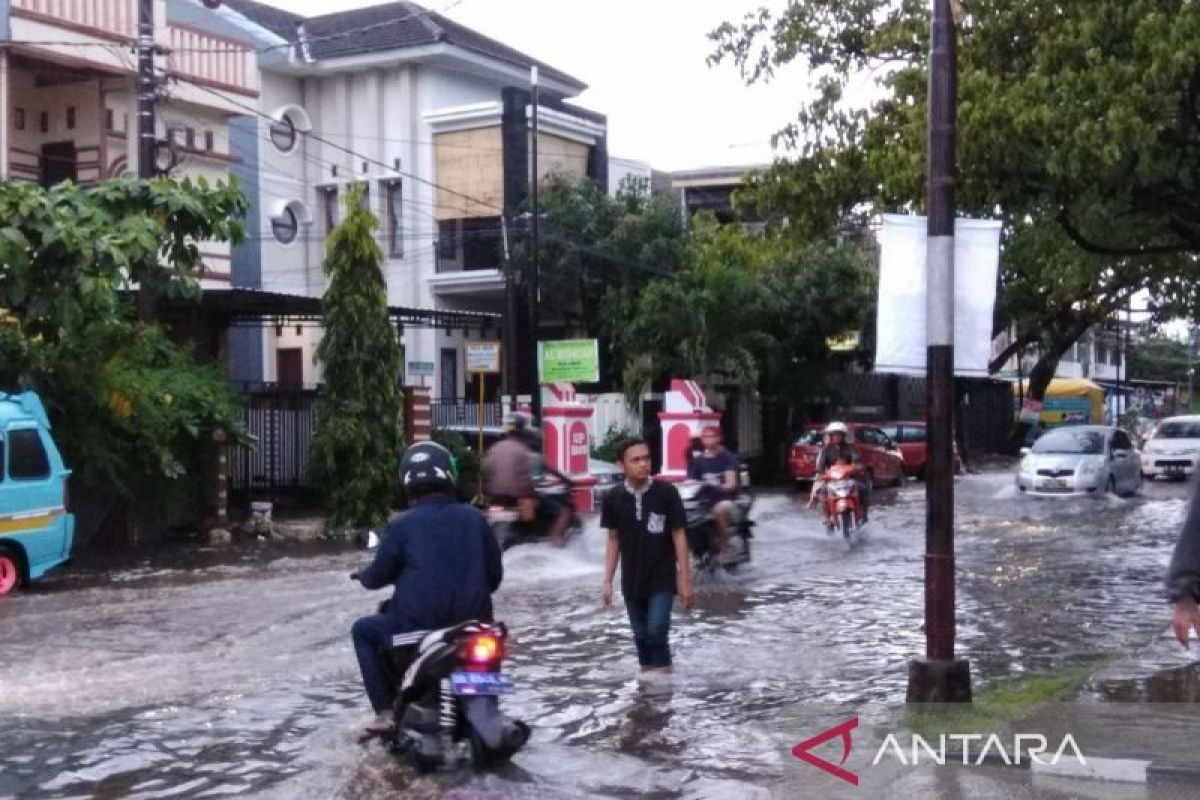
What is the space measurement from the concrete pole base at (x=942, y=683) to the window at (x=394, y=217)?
31581 millimetres

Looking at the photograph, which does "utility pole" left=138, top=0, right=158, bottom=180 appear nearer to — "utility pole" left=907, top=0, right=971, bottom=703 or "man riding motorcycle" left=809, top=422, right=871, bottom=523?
"man riding motorcycle" left=809, top=422, right=871, bottom=523

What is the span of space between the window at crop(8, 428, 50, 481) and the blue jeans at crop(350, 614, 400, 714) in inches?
407

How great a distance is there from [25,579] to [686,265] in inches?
842

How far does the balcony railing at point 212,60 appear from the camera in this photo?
95.2 feet

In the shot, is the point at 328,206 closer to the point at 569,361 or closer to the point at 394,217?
the point at 394,217

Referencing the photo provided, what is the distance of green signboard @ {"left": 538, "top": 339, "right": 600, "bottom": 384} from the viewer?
2969 cm

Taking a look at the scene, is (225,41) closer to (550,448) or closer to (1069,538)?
(550,448)

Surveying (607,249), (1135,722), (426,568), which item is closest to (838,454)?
(1135,722)

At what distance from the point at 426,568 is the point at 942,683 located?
324 centimetres

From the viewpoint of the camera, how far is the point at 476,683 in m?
7.45

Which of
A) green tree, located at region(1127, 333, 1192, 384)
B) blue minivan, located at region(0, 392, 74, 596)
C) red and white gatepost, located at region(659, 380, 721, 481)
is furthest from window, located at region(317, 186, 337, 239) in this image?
green tree, located at region(1127, 333, 1192, 384)

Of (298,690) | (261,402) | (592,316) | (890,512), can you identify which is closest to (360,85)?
(592,316)

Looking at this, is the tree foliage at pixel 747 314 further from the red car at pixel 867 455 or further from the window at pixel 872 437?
the window at pixel 872 437

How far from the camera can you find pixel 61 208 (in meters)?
18.2
